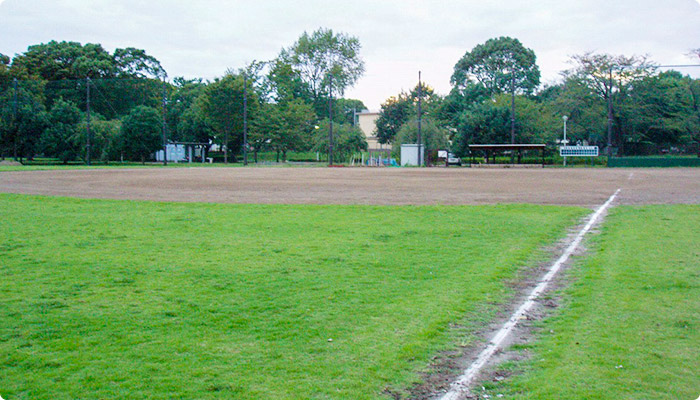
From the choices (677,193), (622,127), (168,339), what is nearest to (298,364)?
(168,339)

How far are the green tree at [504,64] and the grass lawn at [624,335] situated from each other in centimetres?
7910

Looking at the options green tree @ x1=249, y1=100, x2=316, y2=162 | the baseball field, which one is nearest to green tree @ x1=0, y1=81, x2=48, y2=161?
green tree @ x1=249, y1=100, x2=316, y2=162

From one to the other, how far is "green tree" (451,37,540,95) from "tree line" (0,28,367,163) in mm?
23582

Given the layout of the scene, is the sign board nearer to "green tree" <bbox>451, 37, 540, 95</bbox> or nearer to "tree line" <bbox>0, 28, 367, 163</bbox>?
"tree line" <bbox>0, 28, 367, 163</bbox>

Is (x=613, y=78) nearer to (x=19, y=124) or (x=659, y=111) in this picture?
(x=659, y=111)

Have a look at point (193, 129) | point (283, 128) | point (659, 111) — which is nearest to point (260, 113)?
point (283, 128)

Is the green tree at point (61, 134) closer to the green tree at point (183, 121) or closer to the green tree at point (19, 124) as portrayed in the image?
the green tree at point (19, 124)

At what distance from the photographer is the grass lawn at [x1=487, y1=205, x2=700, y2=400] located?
154 inches

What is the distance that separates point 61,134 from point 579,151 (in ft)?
150

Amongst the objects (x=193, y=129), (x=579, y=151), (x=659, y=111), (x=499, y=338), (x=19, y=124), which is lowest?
(x=499, y=338)

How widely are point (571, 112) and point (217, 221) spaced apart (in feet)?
170

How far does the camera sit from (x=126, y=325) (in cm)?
511

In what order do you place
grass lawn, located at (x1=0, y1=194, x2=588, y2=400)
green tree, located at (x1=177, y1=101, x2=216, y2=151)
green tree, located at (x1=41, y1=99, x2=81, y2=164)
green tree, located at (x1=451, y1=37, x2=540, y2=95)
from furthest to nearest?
green tree, located at (x1=451, y1=37, x2=540, y2=95)
green tree, located at (x1=177, y1=101, x2=216, y2=151)
green tree, located at (x1=41, y1=99, x2=81, y2=164)
grass lawn, located at (x1=0, y1=194, x2=588, y2=400)

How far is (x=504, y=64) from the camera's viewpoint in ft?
281
